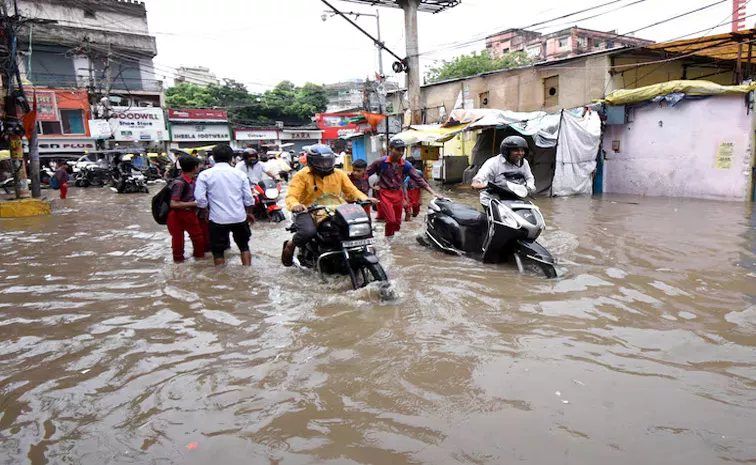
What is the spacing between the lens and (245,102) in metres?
45.6

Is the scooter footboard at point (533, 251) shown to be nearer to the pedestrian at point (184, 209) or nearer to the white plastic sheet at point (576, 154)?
the pedestrian at point (184, 209)

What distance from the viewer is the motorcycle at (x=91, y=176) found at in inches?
897

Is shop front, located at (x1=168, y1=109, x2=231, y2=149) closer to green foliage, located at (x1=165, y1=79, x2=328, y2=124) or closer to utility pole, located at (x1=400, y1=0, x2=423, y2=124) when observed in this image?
green foliage, located at (x1=165, y1=79, x2=328, y2=124)

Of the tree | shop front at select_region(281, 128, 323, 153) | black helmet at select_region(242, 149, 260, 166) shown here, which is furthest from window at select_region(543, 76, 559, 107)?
the tree

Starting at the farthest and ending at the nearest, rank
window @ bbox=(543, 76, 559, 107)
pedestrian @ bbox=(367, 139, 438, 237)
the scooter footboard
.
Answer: window @ bbox=(543, 76, 559, 107) → pedestrian @ bbox=(367, 139, 438, 237) → the scooter footboard

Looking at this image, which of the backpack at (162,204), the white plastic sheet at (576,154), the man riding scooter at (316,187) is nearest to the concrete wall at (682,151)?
the white plastic sheet at (576,154)

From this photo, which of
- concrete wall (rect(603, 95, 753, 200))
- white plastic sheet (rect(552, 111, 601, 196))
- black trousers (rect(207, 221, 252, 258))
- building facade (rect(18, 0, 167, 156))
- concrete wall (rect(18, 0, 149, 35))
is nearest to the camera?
black trousers (rect(207, 221, 252, 258))

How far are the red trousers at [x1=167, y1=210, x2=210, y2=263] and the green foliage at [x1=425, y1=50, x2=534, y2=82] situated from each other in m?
34.8

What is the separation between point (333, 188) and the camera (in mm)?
5074

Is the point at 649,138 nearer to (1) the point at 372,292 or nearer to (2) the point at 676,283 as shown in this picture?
(2) the point at 676,283

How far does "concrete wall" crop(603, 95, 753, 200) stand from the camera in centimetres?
1057

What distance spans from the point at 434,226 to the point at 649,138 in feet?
28.9

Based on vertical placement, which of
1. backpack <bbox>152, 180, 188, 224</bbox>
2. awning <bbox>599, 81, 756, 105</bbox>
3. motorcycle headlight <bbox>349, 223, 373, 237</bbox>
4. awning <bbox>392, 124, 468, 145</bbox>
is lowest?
motorcycle headlight <bbox>349, 223, 373, 237</bbox>

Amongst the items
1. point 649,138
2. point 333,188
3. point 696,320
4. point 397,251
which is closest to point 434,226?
point 397,251
